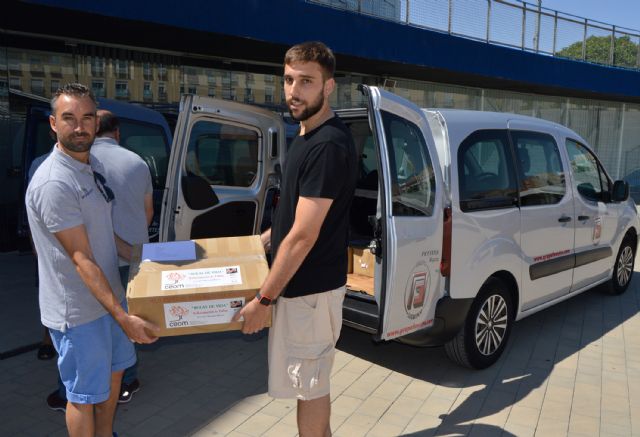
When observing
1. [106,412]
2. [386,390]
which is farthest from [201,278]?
[386,390]

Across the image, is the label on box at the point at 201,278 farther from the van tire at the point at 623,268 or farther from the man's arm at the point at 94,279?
the van tire at the point at 623,268

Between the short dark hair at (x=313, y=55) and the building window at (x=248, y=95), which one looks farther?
the building window at (x=248, y=95)

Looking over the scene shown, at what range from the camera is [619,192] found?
5465mm

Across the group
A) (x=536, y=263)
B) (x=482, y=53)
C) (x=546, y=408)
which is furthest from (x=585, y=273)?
(x=482, y=53)

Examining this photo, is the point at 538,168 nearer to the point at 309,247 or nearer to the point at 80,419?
the point at 309,247

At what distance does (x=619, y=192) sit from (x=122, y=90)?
7895 millimetres

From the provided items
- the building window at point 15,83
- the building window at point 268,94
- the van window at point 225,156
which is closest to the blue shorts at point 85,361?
the van window at point 225,156

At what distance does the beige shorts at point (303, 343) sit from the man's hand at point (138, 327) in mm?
525

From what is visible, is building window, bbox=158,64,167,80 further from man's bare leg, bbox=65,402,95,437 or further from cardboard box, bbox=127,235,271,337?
man's bare leg, bbox=65,402,95,437

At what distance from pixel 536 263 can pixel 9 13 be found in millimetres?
7217

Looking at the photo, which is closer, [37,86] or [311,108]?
[311,108]

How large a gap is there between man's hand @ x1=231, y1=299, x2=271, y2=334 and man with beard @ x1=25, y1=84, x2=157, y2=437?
1.18 feet

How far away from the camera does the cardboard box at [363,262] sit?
4469 mm

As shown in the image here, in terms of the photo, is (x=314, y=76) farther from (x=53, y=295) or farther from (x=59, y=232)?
(x=53, y=295)
